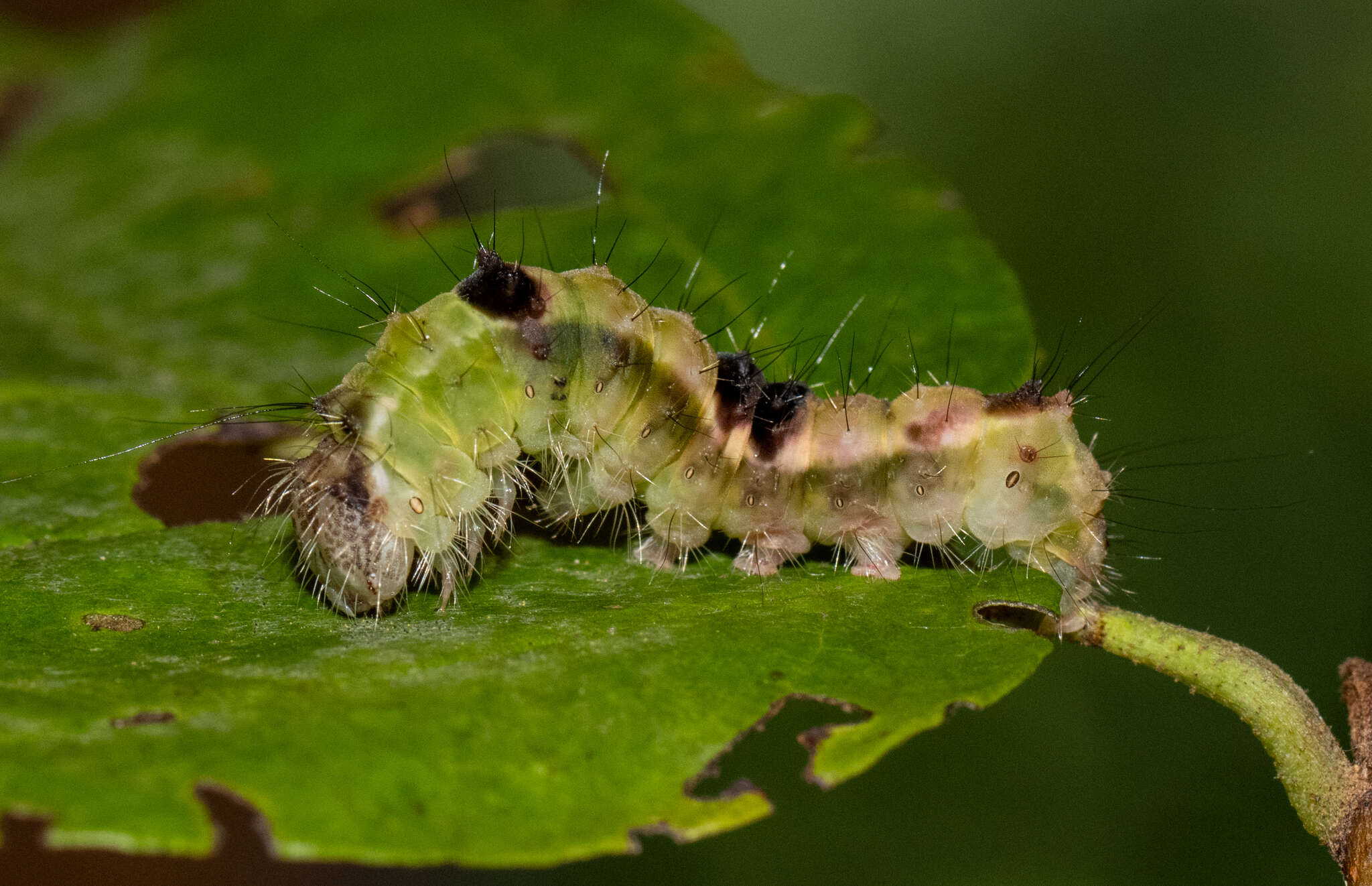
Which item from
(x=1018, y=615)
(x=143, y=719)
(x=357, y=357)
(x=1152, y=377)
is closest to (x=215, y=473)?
(x=357, y=357)

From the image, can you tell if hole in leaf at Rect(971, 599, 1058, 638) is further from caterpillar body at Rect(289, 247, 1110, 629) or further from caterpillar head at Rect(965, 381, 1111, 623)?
caterpillar head at Rect(965, 381, 1111, 623)

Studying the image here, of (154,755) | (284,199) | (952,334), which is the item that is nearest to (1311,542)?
(952,334)

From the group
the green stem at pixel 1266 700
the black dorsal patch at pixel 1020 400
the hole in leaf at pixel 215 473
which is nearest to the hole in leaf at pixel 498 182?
the hole in leaf at pixel 215 473

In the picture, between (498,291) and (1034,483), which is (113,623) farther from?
(1034,483)

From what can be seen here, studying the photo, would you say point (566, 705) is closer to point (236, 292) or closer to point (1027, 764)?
point (236, 292)

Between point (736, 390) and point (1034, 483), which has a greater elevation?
point (736, 390)

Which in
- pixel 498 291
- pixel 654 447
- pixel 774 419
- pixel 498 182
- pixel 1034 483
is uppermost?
pixel 498 182
